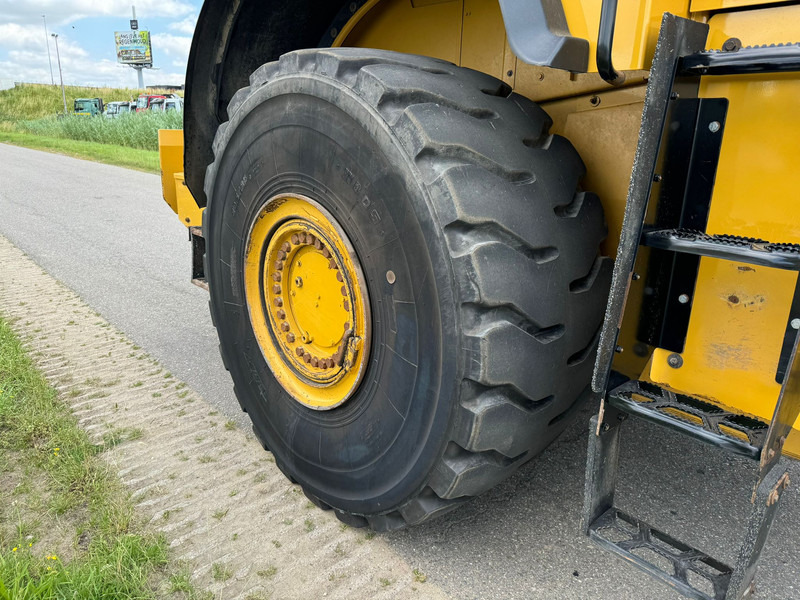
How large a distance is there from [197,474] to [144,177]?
10213 millimetres

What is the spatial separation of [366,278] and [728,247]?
34.4 inches

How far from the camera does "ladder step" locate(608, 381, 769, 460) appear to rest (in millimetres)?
1177

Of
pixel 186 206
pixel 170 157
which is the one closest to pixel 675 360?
pixel 186 206

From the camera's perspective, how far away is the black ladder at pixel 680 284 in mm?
1128

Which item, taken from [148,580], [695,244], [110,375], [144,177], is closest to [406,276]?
[695,244]

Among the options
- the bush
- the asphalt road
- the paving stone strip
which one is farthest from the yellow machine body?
the bush

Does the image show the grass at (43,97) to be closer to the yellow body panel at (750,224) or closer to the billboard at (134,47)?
the billboard at (134,47)

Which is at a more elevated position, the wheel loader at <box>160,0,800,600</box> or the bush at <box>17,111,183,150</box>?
the wheel loader at <box>160,0,800,600</box>

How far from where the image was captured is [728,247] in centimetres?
112

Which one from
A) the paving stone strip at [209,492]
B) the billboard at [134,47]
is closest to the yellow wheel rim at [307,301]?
the paving stone strip at [209,492]

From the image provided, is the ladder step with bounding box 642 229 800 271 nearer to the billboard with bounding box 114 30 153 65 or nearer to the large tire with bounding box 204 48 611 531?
the large tire with bounding box 204 48 611 531

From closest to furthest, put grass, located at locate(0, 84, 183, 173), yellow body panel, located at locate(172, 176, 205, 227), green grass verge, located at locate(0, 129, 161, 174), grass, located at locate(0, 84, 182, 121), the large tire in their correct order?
the large tire < yellow body panel, located at locate(172, 176, 205, 227) < green grass verge, located at locate(0, 129, 161, 174) < grass, located at locate(0, 84, 183, 173) < grass, located at locate(0, 84, 182, 121)

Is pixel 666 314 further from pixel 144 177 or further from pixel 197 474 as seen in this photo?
pixel 144 177

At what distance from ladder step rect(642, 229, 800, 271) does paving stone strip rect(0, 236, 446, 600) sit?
1159mm
